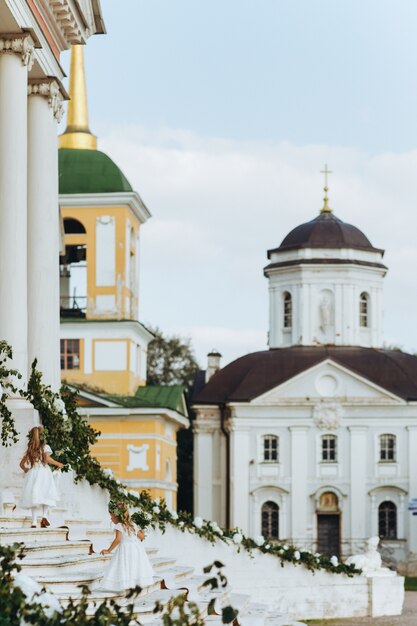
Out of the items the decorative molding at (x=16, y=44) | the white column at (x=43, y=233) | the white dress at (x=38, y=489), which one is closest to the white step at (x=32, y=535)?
the white dress at (x=38, y=489)

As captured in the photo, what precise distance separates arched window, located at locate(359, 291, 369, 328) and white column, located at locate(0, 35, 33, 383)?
2225 inches

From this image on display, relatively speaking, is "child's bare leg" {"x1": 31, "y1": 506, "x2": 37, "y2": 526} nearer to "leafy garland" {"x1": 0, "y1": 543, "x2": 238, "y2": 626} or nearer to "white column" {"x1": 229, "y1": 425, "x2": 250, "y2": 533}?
"leafy garland" {"x1": 0, "y1": 543, "x2": 238, "y2": 626}

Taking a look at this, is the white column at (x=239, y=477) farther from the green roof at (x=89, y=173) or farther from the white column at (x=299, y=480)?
the green roof at (x=89, y=173)

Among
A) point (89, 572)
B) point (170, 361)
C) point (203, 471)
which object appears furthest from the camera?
point (170, 361)

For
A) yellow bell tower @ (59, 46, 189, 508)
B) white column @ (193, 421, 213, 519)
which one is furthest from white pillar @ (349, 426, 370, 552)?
yellow bell tower @ (59, 46, 189, 508)

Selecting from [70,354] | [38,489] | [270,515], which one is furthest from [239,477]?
[38,489]

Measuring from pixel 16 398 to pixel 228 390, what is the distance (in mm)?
52231

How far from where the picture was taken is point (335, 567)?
93.4 ft

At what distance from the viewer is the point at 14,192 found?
19859 millimetres

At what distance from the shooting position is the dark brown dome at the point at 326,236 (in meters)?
75.9

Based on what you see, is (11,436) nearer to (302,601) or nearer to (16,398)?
(16,398)

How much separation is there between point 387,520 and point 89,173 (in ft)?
77.3

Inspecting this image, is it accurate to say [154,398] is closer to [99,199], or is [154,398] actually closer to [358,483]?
[99,199]

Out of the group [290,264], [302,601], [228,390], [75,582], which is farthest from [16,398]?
[290,264]
